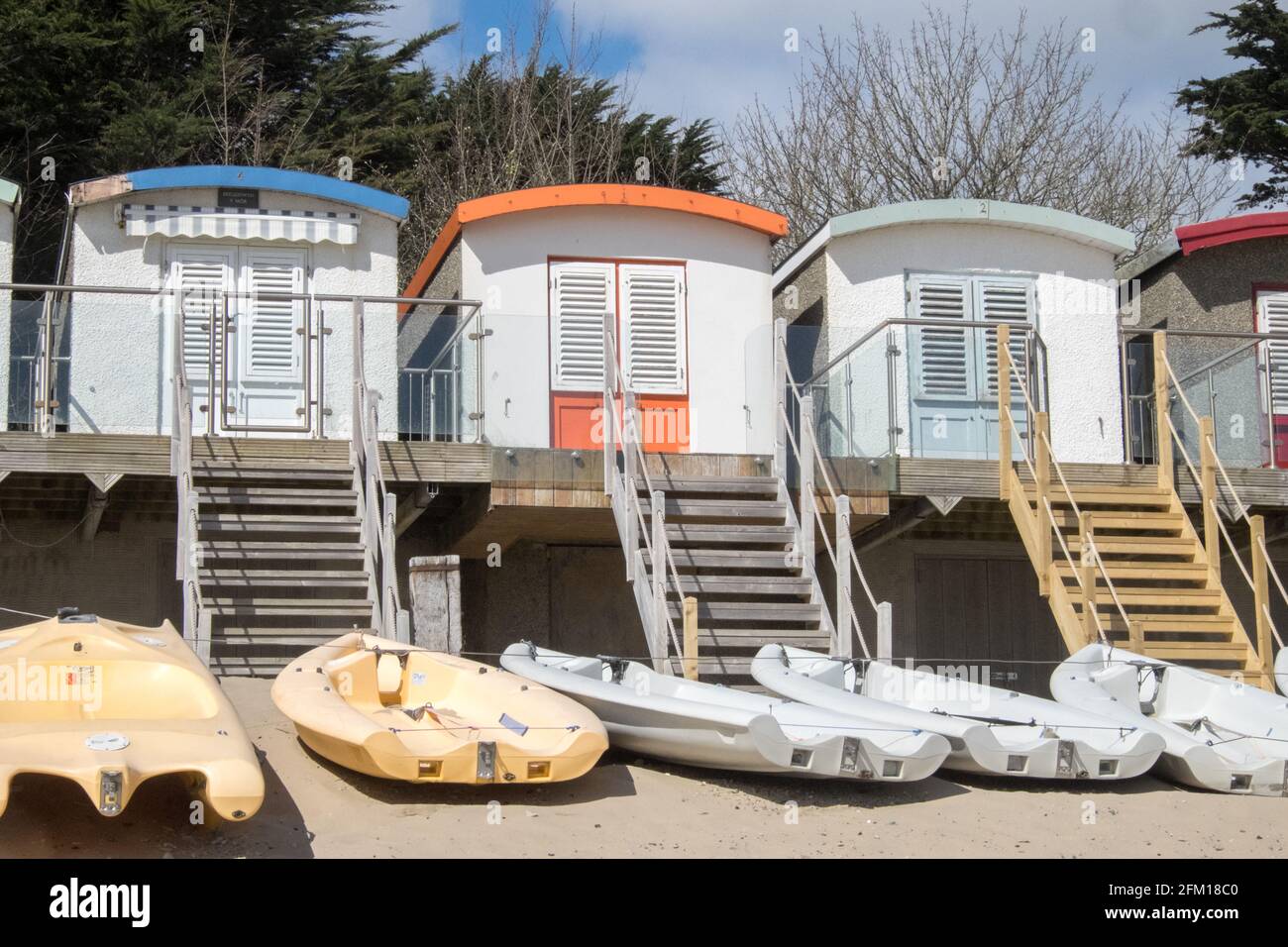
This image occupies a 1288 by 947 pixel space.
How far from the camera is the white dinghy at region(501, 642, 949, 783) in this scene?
33.1ft

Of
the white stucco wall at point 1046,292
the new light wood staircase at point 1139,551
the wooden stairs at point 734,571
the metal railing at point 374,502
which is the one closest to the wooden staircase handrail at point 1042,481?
the new light wood staircase at point 1139,551

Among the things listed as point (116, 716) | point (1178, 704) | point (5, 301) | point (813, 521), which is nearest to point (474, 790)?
point (116, 716)

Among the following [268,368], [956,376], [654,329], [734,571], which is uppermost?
[654,329]

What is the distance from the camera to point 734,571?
14203mm

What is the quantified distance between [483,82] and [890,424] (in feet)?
54.6

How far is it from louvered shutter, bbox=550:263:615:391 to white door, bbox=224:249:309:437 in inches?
96.5

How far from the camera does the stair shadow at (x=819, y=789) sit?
10.4 meters

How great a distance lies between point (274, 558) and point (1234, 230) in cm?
1070

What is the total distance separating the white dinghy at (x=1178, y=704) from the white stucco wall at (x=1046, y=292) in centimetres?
427

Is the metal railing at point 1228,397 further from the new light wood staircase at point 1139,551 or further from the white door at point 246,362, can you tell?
the white door at point 246,362

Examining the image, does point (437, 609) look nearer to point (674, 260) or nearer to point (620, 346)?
point (620, 346)

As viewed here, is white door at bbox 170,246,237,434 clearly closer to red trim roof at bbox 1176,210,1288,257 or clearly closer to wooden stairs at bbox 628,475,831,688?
wooden stairs at bbox 628,475,831,688
